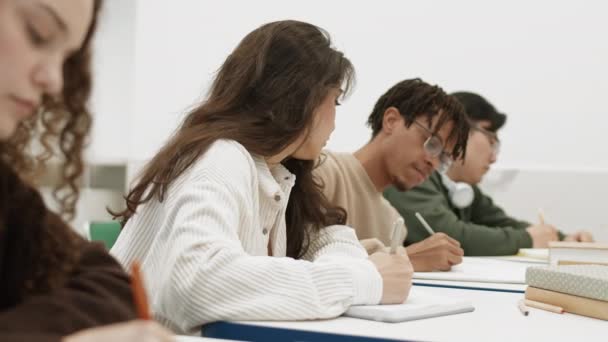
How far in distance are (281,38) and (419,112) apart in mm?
1100

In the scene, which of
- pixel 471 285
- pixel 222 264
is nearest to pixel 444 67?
pixel 471 285

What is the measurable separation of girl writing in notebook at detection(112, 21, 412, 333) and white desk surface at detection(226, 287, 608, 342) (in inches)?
2.5

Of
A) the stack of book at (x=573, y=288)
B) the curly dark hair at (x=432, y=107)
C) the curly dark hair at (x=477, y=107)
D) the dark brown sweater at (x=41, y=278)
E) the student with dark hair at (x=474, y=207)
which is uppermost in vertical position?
the dark brown sweater at (x=41, y=278)

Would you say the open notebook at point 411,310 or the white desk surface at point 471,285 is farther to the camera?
the white desk surface at point 471,285

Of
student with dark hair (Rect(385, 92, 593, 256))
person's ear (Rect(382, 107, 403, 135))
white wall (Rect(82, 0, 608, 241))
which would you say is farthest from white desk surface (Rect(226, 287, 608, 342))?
white wall (Rect(82, 0, 608, 241))

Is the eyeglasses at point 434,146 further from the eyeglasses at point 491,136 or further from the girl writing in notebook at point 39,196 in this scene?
the girl writing in notebook at point 39,196

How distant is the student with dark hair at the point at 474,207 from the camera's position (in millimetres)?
2906

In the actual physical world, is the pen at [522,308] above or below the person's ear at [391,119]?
below

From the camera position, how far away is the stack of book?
1.45 meters

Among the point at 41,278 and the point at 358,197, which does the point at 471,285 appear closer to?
the point at 358,197

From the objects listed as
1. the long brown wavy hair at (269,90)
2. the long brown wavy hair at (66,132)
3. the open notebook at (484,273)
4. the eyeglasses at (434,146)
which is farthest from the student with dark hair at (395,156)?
the long brown wavy hair at (66,132)

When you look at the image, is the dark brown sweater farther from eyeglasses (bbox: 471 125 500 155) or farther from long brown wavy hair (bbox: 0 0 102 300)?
eyeglasses (bbox: 471 125 500 155)

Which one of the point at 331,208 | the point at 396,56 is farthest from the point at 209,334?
the point at 396,56

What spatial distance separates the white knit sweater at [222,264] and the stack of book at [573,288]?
43cm
